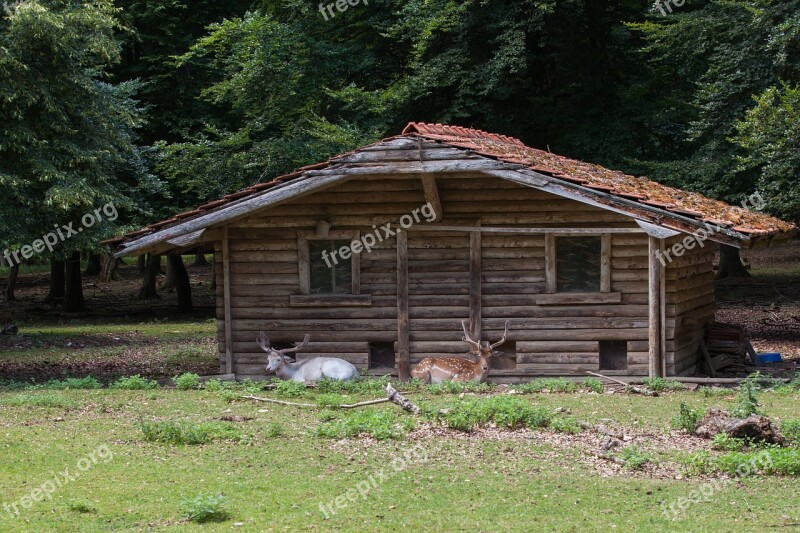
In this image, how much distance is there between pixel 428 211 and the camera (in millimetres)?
16266

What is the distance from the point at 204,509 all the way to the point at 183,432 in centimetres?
305

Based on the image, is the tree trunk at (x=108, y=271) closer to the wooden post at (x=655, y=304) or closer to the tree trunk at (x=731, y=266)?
the tree trunk at (x=731, y=266)

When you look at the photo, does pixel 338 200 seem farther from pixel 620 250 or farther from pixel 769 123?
pixel 769 123

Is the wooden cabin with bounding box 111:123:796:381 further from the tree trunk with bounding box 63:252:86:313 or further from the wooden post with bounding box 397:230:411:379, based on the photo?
the tree trunk with bounding box 63:252:86:313

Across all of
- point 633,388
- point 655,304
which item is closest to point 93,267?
point 655,304

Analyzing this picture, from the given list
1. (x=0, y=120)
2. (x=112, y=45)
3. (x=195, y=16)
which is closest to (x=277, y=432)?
(x=0, y=120)

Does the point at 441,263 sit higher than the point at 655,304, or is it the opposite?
the point at 441,263

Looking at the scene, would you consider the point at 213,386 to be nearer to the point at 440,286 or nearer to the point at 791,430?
the point at 440,286

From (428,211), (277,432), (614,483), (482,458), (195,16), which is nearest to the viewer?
(614,483)

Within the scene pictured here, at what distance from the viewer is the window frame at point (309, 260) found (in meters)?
16.5

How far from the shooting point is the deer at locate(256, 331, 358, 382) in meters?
15.7

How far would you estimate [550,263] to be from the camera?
16.1 m

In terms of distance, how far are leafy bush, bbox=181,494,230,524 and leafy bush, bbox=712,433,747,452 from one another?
5149 mm

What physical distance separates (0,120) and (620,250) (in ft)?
36.0
